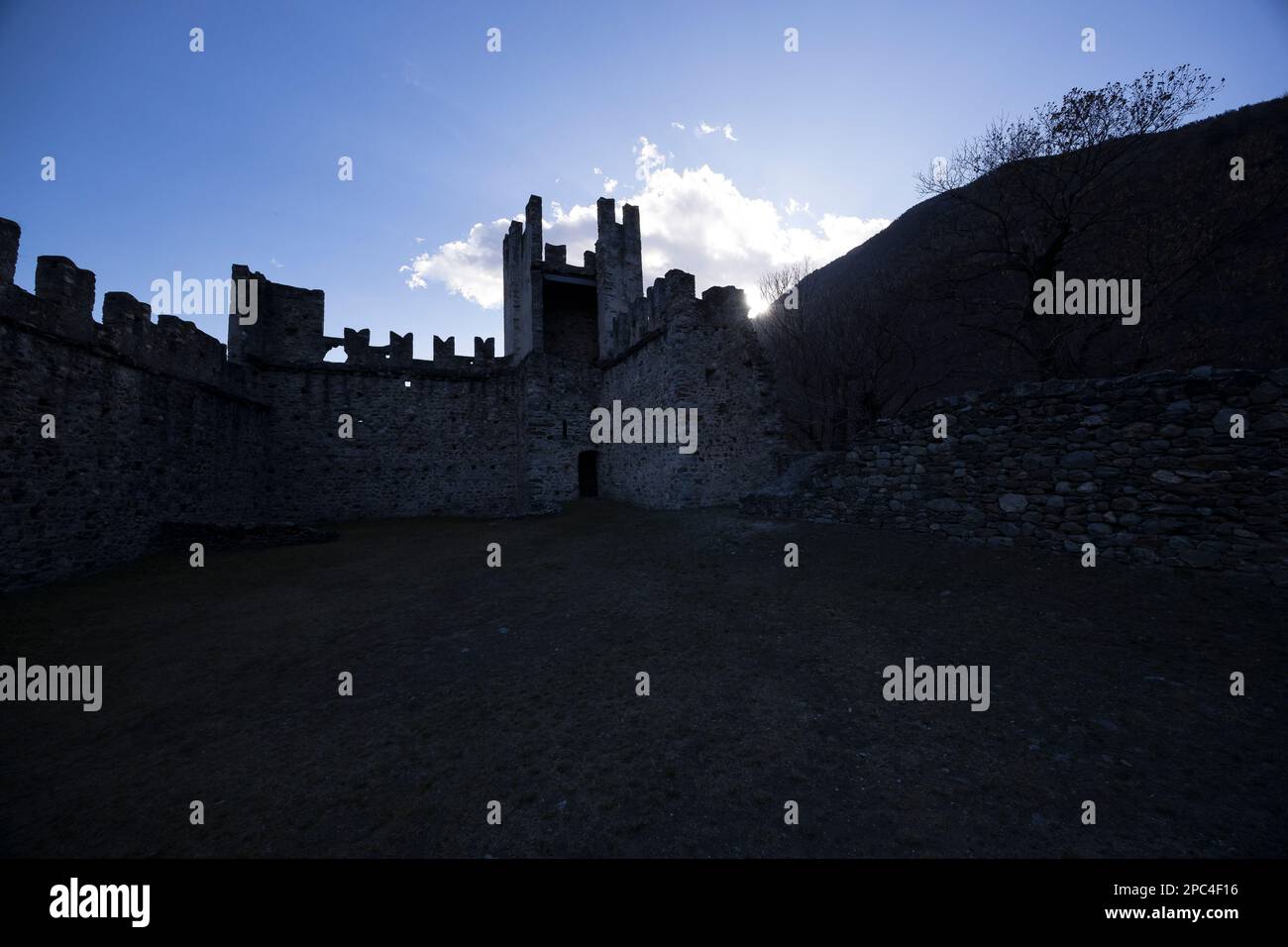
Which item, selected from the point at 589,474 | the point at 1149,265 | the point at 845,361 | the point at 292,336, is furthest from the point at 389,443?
the point at 1149,265

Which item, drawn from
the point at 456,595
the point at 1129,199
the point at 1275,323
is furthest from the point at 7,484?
the point at 1275,323

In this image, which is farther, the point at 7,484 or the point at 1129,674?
the point at 7,484

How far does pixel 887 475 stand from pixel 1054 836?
306 inches

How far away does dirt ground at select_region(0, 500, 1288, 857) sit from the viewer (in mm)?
2746

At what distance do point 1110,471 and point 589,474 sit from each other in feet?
57.6

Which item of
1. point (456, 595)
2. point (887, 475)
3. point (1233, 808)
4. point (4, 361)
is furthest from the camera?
point (887, 475)

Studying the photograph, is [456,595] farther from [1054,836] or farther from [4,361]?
[4,361]

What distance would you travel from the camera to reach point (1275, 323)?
12.6 meters

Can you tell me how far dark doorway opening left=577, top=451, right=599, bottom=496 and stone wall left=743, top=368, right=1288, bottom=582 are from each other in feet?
44.5

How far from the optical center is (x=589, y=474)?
21.7 m

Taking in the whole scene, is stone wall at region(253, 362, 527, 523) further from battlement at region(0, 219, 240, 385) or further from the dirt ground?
the dirt ground

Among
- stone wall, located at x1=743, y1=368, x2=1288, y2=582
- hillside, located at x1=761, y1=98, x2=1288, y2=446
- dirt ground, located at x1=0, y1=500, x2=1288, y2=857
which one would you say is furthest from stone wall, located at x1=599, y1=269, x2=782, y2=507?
dirt ground, located at x1=0, y1=500, x2=1288, y2=857
